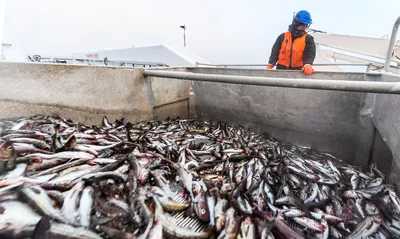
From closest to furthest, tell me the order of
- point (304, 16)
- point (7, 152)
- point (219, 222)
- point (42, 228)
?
point (42, 228), point (219, 222), point (7, 152), point (304, 16)

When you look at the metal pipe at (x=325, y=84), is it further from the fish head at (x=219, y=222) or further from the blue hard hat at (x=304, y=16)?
the blue hard hat at (x=304, y=16)

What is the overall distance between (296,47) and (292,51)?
0.11m

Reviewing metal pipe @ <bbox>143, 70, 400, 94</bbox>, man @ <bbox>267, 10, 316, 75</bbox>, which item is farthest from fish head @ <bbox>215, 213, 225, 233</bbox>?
man @ <bbox>267, 10, 316, 75</bbox>

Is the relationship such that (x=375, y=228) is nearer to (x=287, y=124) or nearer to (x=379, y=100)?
(x=379, y=100)

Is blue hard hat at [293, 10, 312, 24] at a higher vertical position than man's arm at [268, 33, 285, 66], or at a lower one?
higher

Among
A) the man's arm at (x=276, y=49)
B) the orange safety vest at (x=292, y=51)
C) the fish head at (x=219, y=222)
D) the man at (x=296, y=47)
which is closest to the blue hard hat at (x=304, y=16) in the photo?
the man at (x=296, y=47)

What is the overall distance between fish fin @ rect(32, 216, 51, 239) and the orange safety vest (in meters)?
4.82

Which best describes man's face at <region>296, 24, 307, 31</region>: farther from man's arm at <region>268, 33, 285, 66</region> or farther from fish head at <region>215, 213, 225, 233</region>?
fish head at <region>215, 213, 225, 233</region>

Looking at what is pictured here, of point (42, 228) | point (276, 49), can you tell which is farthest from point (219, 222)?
point (276, 49)

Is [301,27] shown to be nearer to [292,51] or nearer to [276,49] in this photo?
[292,51]

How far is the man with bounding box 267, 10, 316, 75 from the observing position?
4258 millimetres

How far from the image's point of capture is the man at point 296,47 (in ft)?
14.0

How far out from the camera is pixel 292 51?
448cm

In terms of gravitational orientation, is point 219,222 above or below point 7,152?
below
